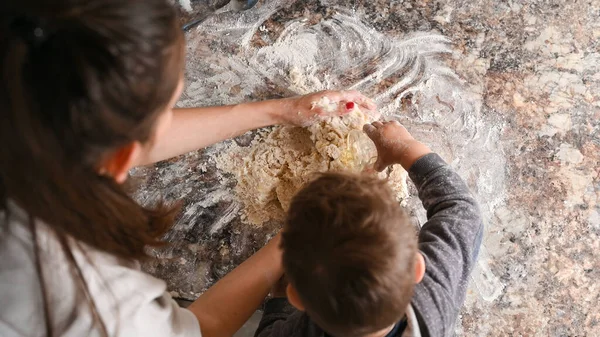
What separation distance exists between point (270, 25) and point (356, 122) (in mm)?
307

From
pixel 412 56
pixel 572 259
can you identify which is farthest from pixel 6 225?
pixel 572 259

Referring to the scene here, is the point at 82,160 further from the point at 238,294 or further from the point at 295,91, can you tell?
the point at 295,91

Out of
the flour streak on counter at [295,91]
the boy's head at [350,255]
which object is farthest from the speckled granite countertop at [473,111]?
the boy's head at [350,255]

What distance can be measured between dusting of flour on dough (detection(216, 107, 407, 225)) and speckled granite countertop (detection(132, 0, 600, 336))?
4 cm

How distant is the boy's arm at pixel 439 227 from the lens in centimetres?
75

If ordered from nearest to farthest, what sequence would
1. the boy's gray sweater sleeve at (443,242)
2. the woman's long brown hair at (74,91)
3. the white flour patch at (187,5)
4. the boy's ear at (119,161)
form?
the woman's long brown hair at (74,91), the boy's ear at (119,161), the boy's gray sweater sleeve at (443,242), the white flour patch at (187,5)

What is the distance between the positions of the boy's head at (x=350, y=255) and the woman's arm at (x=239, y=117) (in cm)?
33

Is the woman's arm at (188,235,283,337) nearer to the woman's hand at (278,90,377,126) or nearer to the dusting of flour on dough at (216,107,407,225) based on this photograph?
the dusting of flour on dough at (216,107,407,225)

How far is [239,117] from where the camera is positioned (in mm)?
940

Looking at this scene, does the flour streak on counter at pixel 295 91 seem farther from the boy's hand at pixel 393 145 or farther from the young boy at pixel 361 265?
the young boy at pixel 361 265

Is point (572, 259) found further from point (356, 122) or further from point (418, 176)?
point (356, 122)

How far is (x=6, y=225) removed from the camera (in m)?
0.57

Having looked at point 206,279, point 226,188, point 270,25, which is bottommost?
point 206,279

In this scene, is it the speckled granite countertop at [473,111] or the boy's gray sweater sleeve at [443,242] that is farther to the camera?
the speckled granite countertop at [473,111]
